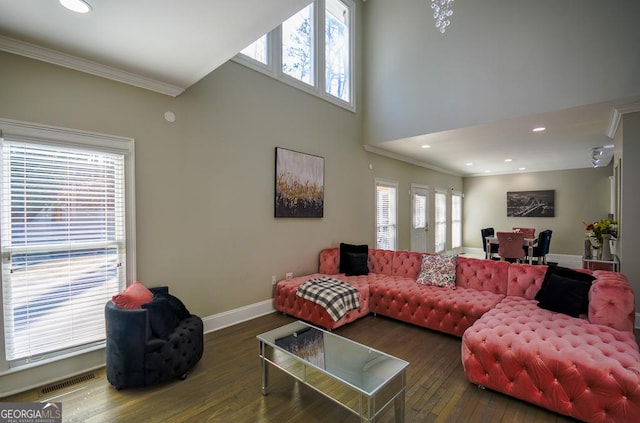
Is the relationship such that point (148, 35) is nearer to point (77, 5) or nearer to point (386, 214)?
point (77, 5)

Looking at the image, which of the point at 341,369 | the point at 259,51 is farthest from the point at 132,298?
the point at 259,51

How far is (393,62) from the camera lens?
5.26m

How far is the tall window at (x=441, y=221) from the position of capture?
8570 mm

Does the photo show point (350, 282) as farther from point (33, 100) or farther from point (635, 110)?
point (635, 110)

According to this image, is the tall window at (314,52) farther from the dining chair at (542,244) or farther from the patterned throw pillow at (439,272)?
the dining chair at (542,244)

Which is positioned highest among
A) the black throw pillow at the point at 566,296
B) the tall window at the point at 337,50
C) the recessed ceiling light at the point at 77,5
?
the tall window at the point at 337,50

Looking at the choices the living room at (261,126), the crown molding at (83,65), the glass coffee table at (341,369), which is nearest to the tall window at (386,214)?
the living room at (261,126)

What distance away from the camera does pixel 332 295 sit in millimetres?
3541

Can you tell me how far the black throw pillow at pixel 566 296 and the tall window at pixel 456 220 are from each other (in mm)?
6735

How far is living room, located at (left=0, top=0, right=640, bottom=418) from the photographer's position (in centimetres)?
278

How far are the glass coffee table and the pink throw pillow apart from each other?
1.12 meters

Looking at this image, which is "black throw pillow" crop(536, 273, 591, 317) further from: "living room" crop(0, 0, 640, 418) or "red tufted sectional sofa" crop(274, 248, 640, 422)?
"living room" crop(0, 0, 640, 418)

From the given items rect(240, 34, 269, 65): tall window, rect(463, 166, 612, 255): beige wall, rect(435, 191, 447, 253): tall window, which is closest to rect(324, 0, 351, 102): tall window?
→ rect(240, 34, 269, 65): tall window

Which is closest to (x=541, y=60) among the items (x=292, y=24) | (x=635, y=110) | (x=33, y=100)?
(x=635, y=110)
